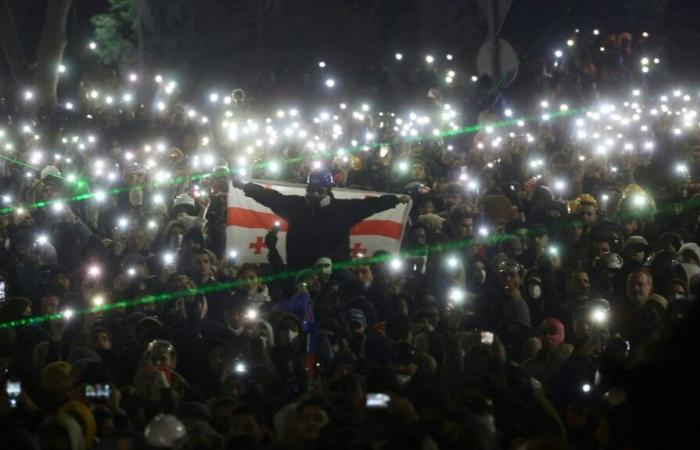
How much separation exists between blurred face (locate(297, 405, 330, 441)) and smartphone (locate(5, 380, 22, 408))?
219 cm

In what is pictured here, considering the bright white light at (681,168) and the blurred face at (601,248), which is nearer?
the blurred face at (601,248)

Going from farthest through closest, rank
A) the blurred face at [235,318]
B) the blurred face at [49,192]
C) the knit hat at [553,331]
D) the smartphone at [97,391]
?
the blurred face at [49,192], the blurred face at [235,318], the knit hat at [553,331], the smartphone at [97,391]

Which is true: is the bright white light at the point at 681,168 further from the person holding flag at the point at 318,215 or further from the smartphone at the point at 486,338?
the smartphone at the point at 486,338

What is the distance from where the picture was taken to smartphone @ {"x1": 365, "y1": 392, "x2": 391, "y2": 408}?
8.08m

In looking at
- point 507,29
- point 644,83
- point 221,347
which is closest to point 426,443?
point 221,347

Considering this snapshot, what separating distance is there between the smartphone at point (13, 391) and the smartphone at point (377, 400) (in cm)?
256

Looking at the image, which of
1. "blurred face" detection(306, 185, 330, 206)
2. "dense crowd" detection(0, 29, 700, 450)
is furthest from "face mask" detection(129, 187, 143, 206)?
"blurred face" detection(306, 185, 330, 206)

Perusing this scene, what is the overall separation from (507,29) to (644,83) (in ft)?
19.5

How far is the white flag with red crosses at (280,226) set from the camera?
13.4 metres

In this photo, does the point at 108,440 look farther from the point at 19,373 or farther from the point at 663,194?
the point at 663,194

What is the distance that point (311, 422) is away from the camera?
8211mm

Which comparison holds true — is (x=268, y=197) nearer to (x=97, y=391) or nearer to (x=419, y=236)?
(x=419, y=236)

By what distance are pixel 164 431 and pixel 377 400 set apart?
4.57 feet

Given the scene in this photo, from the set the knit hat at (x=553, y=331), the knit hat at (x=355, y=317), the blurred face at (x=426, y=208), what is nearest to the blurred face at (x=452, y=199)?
the blurred face at (x=426, y=208)
